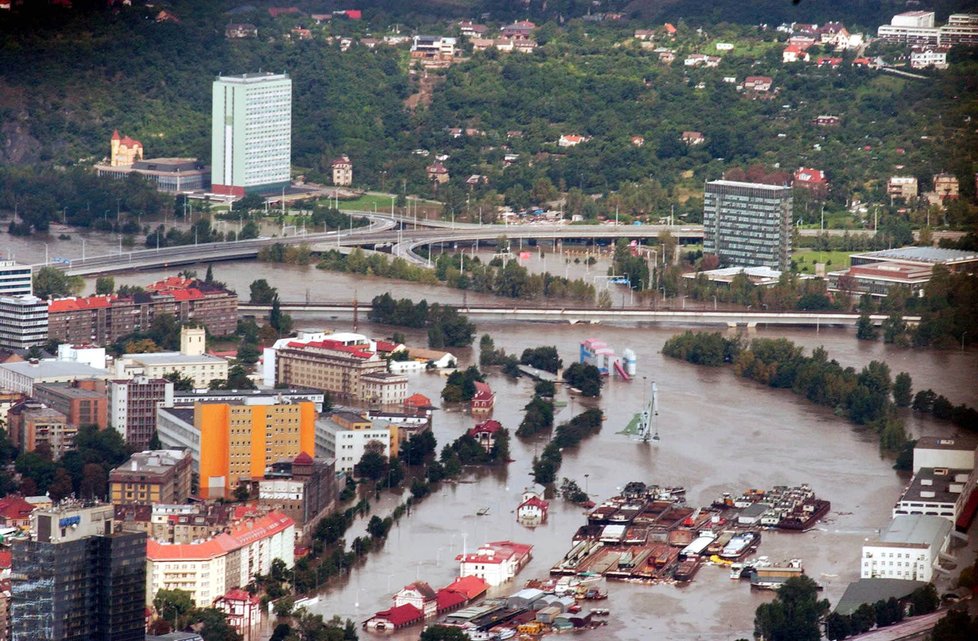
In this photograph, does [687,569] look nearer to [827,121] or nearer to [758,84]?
[827,121]

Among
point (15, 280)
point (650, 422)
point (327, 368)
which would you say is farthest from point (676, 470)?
point (15, 280)

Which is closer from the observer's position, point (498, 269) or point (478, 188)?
point (498, 269)

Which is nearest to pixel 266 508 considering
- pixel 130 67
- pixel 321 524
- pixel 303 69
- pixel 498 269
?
pixel 321 524

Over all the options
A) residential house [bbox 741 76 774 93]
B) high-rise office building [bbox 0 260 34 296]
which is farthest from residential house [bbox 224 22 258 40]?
high-rise office building [bbox 0 260 34 296]

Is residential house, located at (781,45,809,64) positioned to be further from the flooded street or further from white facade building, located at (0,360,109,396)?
white facade building, located at (0,360,109,396)

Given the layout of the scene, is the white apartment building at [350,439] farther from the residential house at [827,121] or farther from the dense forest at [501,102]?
the residential house at [827,121]

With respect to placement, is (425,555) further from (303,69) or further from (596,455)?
(303,69)
